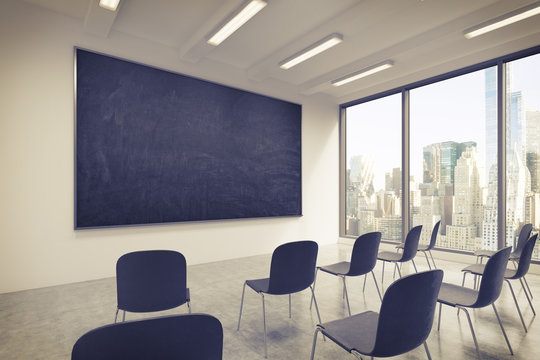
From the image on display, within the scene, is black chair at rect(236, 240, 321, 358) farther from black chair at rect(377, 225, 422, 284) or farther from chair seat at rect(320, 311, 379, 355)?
black chair at rect(377, 225, 422, 284)

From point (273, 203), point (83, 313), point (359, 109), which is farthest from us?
point (359, 109)

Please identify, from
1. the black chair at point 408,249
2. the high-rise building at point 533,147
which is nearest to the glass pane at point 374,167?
the high-rise building at point 533,147

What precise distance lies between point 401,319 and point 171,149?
4.09m

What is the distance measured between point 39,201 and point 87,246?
82cm

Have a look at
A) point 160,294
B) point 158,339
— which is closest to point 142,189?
point 160,294

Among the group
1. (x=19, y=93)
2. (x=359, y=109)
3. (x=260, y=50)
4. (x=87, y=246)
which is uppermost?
(x=260, y=50)

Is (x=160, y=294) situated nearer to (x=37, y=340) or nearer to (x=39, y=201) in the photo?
(x=37, y=340)

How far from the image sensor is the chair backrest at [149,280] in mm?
1960

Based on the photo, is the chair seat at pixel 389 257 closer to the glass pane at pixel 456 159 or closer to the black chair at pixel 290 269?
the black chair at pixel 290 269

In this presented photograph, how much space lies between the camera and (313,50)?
4.45 meters

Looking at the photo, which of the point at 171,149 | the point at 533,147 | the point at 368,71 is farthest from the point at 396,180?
the point at 171,149

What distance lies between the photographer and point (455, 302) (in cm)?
204

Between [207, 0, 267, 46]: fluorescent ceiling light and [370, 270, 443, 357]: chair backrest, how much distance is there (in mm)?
3181

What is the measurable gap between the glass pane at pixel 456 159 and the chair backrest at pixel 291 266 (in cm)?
406
